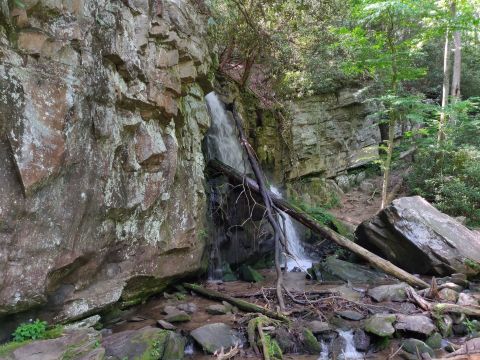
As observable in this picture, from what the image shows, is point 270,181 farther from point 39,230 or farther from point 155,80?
point 39,230

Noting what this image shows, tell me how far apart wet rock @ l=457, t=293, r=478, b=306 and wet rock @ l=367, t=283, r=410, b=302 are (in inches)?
35.2

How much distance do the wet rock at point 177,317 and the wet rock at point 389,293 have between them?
139 inches

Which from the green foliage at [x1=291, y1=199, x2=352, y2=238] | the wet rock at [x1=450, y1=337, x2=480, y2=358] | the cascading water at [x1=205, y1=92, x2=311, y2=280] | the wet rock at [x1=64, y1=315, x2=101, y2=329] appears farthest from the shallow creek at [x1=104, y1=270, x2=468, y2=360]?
the green foliage at [x1=291, y1=199, x2=352, y2=238]

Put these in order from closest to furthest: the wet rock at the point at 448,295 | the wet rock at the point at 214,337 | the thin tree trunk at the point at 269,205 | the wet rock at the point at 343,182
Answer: the wet rock at the point at 214,337, the wet rock at the point at 448,295, the thin tree trunk at the point at 269,205, the wet rock at the point at 343,182

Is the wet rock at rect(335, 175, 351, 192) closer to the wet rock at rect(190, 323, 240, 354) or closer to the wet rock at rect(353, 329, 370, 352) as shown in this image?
the wet rock at rect(353, 329, 370, 352)

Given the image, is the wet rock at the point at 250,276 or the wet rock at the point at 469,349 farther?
the wet rock at the point at 250,276

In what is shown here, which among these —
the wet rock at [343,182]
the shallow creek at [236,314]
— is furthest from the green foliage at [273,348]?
the wet rock at [343,182]

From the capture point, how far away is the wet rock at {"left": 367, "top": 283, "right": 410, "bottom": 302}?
7047 mm

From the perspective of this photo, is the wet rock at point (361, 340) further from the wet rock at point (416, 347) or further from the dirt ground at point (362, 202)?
the dirt ground at point (362, 202)

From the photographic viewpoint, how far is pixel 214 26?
909 cm

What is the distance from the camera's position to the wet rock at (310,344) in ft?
17.8

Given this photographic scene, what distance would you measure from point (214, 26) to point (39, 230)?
6.56 meters

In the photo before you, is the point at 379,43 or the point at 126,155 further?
the point at 379,43

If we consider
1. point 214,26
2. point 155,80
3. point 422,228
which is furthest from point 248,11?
point 422,228
